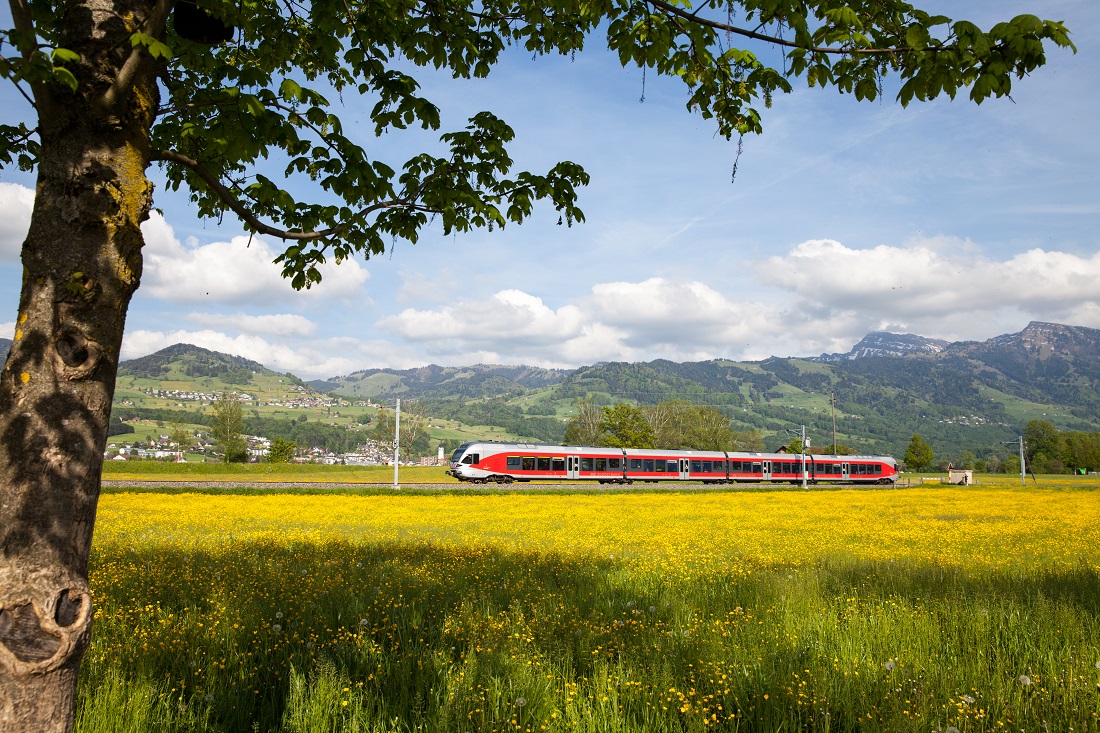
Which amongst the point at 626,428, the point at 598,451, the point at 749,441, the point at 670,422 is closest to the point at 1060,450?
the point at 749,441

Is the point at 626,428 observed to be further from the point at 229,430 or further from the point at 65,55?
the point at 65,55

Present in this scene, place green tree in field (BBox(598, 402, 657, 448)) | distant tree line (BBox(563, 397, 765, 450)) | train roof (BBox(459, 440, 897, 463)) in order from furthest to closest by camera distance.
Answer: distant tree line (BBox(563, 397, 765, 450))
green tree in field (BBox(598, 402, 657, 448))
train roof (BBox(459, 440, 897, 463))

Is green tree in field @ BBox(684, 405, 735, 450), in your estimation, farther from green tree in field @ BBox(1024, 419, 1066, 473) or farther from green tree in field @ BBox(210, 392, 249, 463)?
green tree in field @ BBox(210, 392, 249, 463)

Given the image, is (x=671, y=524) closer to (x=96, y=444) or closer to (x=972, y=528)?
(x=972, y=528)

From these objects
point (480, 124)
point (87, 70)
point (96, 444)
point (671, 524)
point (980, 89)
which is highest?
point (480, 124)

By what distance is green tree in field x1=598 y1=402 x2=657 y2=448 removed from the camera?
92062mm

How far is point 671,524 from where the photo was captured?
59.3ft


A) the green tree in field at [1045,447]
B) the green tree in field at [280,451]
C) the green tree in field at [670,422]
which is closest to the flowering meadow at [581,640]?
the green tree in field at [280,451]

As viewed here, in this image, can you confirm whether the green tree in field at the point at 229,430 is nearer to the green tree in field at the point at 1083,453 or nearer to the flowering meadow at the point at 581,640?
the flowering meadow at the point at 581,640

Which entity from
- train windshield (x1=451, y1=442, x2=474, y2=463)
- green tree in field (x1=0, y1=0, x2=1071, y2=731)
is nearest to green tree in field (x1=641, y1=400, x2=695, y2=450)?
train windshield (x1=451, y1=442, x2=474, y2=463)

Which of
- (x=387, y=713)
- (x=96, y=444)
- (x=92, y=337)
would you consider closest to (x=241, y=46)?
(x=92, y=337)

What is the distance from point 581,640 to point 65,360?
4.33 m

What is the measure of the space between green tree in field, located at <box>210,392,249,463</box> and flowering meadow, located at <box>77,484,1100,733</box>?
68.4 m

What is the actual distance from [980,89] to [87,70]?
15.8 feet
